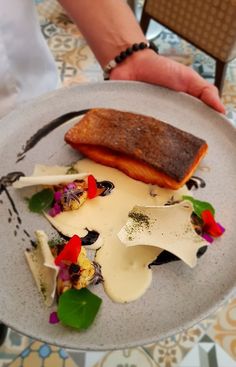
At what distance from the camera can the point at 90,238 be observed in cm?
68

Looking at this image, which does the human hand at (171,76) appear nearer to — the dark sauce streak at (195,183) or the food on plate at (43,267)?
the dark sauce streak at (195,183)

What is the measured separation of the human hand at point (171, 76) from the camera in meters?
0.85

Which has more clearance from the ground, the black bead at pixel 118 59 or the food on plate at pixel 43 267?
the black bead at pixel 118 59

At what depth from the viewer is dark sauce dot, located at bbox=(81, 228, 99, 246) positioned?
68cm

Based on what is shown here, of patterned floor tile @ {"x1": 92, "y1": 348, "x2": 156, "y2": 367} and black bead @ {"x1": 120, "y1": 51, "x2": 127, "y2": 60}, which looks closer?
black bead @ {"x1": 120, "y1": 51, "x2": 127, "y2": 60}

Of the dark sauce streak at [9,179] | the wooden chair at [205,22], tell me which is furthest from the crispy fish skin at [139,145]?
the wooden chair at [205,22]

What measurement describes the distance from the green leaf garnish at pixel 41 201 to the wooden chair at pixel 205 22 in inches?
40.6

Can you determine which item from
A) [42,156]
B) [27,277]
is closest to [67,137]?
[42,156]

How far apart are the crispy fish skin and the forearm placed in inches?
7.3

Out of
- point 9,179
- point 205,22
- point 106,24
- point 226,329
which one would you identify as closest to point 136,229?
point 9,179

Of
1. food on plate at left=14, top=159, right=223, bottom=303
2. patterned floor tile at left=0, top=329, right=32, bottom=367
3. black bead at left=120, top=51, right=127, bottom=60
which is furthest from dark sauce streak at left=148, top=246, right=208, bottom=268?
patterned floor tile at left=0, top=329, right=32, bottom=367

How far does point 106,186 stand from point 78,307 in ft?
0.78

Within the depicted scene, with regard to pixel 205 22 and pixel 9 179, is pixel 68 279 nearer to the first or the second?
pixel 9 179

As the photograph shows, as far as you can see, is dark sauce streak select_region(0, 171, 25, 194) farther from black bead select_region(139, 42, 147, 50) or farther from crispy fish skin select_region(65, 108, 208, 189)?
black bead select_region(139, 42, 147, 50)
